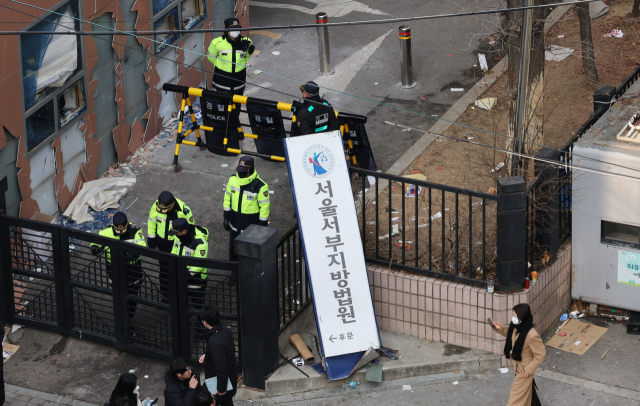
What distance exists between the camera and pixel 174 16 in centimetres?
1411

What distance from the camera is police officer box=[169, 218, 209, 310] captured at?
926cm

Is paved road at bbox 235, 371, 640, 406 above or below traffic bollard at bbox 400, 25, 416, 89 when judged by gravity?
below

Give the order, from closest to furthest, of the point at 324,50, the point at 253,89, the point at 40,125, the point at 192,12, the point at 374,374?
1. the point at 374,374
2. the point at 40,125
3. the point at 192,12
4. the point at 253,89
5. the point at 324,50

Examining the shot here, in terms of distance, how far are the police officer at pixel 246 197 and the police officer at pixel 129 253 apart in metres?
1.14

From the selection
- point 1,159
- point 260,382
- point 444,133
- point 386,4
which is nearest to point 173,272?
point 260,382

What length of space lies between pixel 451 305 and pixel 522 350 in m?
1.28

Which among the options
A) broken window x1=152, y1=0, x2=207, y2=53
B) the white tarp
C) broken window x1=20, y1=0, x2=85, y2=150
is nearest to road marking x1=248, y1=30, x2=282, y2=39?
broken window x1=152, y1=0, x2=207, y2=53

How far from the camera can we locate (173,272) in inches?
359

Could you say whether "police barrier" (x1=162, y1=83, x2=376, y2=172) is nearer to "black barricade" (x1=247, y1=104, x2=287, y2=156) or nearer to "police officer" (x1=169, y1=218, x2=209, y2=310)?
"black barricade" (x1=247, y1=104, x2=287, y2=156)

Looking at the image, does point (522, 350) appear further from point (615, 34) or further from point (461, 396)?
point (615, 34)

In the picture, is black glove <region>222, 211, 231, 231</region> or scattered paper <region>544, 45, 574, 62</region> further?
scattered paper <region>544, 45, 574, 62</region>

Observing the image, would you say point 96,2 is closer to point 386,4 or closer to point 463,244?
point 463,244

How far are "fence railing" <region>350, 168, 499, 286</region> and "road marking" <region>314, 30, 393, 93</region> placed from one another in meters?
4.69

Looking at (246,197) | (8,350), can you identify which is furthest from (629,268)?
(8,350)
